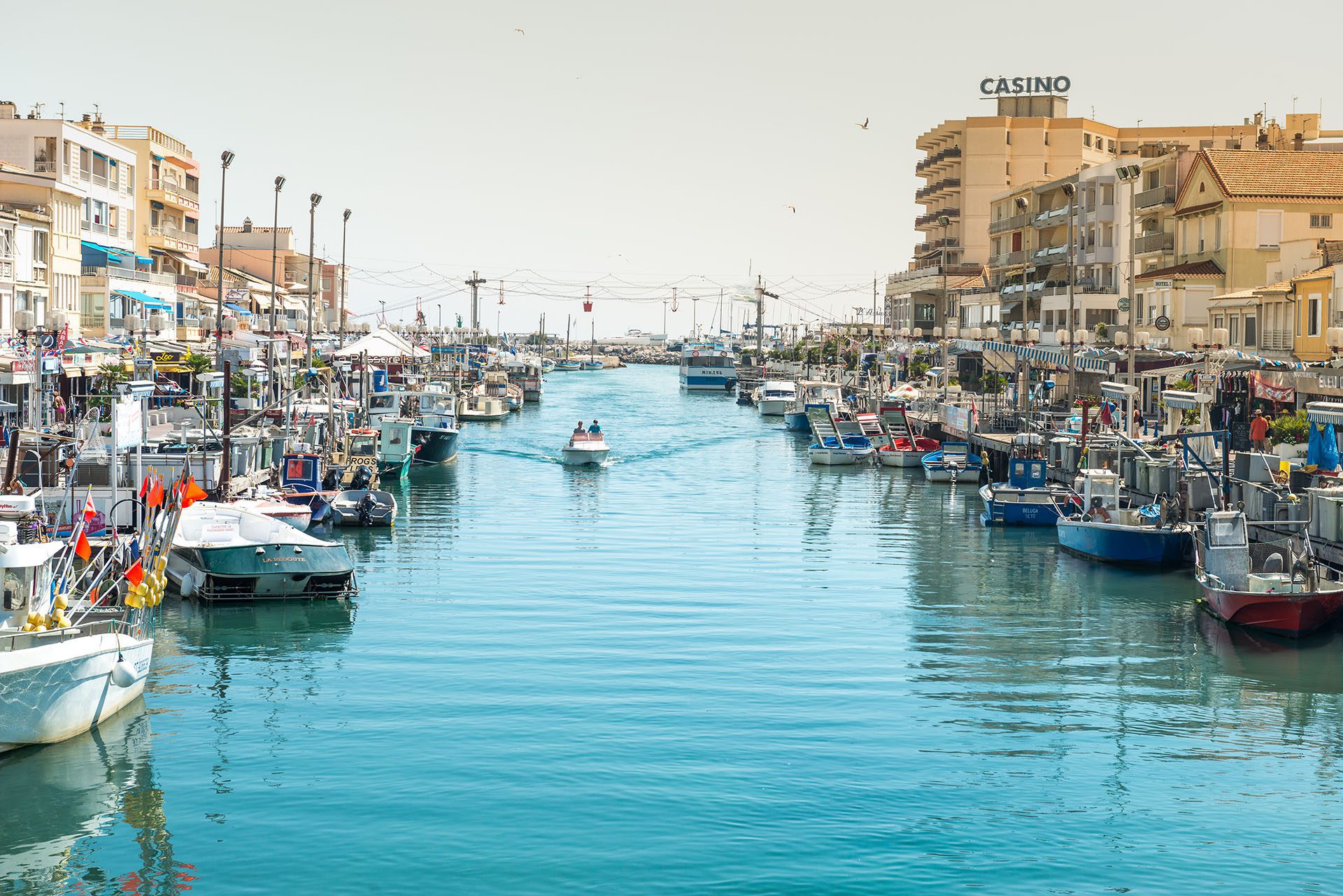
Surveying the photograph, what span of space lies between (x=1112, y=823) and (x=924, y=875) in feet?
13.6

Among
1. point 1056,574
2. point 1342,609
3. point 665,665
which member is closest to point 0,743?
point 665,665

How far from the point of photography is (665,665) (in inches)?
1314

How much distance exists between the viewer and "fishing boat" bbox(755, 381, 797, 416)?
465ft

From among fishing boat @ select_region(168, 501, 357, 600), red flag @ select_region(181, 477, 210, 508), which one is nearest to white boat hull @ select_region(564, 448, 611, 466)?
red flag @ select_region(181, 477, 210, 508)

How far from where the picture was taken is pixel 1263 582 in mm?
37438

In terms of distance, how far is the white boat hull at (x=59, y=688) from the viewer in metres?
25.3

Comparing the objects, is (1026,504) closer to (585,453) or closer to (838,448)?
(838,448)

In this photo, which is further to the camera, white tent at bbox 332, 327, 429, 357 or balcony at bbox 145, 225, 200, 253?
balcony at bbox 145, 225, 200, 253

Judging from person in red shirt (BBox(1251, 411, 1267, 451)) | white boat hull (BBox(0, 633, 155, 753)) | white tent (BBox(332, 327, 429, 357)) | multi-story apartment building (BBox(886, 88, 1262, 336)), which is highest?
multi-story apartment building (BBox(886, 88, 1262, 336))

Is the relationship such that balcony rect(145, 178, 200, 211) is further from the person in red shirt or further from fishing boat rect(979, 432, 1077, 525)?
the person in red shirt

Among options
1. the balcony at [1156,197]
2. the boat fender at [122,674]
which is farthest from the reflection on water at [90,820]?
the balcony at [1156,197]

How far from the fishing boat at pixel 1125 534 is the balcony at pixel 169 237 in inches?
2423

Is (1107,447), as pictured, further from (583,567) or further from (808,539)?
(583,567)

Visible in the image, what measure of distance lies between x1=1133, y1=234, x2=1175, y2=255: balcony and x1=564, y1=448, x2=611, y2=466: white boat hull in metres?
32.0
